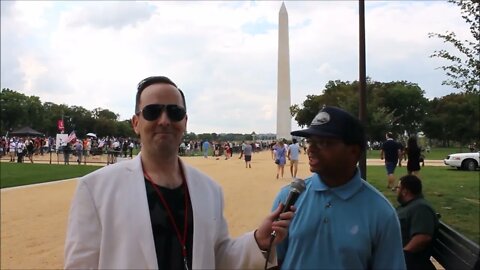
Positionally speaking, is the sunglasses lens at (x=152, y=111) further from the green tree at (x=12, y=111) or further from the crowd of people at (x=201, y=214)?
the green tree at (x=12, y=111)

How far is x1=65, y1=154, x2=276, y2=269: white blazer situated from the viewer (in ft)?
6.95

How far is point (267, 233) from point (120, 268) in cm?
64

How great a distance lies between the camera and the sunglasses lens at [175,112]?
235 centimetres

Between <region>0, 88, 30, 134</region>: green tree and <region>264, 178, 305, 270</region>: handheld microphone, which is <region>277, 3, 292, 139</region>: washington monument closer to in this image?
<region>0, 88, 30, 134</region>: green tree

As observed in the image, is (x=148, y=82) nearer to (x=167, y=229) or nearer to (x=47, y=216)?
(x=167, y=229)

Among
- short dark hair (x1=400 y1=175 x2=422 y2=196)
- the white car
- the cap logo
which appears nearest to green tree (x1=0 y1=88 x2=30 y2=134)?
the white car

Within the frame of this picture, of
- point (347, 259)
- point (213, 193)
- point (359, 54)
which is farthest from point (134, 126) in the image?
point (359, 54)

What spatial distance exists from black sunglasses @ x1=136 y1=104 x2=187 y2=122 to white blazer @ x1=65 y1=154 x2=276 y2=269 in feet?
0.66

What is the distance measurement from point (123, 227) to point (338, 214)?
1.07 meters

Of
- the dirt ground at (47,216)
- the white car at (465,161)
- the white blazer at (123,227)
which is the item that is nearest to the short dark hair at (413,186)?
the white blazer at (123,227)

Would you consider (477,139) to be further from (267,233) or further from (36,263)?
(36,263)

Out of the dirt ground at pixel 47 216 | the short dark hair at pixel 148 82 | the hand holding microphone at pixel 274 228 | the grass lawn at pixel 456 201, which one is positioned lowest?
the dirt ground at pixel 47 216

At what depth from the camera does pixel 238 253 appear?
2.40 metres

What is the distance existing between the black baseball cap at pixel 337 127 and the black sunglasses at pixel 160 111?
803 millimetres
